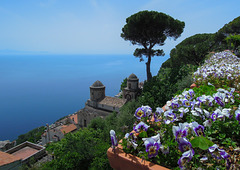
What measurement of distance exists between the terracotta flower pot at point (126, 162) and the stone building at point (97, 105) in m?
16.3

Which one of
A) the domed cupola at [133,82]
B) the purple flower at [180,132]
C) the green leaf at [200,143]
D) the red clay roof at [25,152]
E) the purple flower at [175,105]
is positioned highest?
the purple flower at [175,105]

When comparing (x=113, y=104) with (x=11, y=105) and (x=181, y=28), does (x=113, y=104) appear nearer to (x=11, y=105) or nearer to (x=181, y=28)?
(x=181, y=28)

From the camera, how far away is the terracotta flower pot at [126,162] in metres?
1.64

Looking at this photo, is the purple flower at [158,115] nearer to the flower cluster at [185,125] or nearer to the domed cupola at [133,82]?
the flower cluster at [185,125]

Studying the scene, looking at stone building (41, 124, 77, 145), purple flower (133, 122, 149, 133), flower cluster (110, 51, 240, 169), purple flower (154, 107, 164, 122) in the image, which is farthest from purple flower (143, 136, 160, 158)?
stone building (41, 124, 77, 145)

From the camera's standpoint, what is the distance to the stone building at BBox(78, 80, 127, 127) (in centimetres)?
1848

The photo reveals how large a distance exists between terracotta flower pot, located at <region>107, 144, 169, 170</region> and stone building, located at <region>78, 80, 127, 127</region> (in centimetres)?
1628

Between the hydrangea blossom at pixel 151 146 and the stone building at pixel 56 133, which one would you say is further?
the stone building at pixel 56 133

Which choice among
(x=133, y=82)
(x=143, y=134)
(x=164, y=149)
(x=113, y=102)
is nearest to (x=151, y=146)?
(x=164, y=149)

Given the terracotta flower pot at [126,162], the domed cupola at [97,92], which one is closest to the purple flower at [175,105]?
the terracotta flower pot at [126,162]

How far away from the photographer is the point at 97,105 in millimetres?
19562

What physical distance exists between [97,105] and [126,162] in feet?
59.5

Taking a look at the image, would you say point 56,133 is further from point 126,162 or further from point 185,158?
point 185,158

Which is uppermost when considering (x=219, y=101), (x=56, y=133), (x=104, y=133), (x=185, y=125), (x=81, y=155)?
(x=219, y=101)
